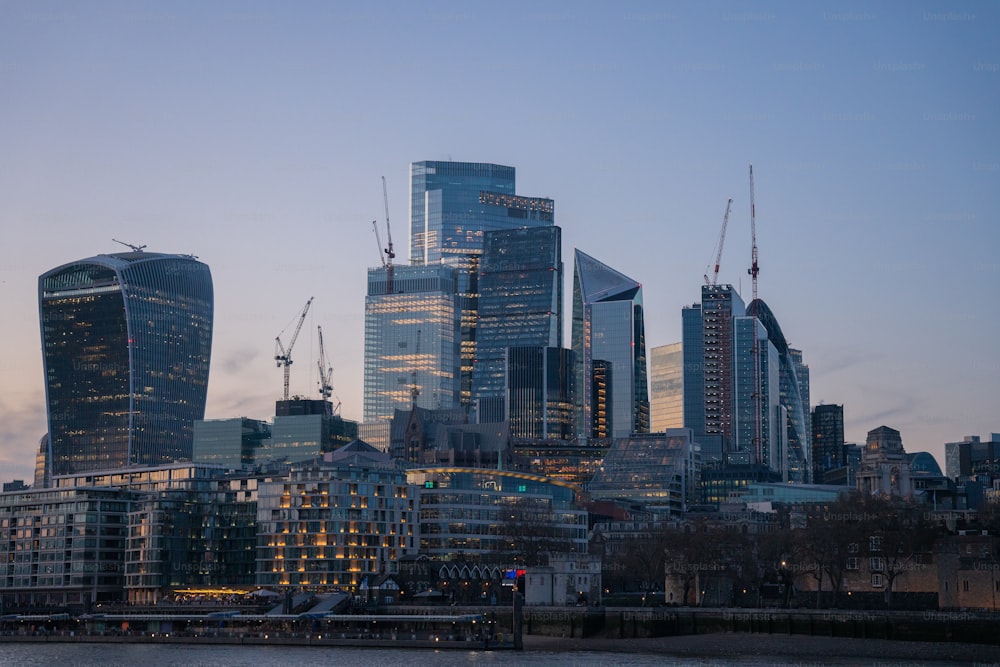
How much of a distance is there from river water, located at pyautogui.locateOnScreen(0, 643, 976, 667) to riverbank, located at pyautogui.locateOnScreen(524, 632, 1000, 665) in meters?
2.79

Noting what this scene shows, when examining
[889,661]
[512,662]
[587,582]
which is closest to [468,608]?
[587,582]

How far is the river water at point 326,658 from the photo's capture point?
5733 inches

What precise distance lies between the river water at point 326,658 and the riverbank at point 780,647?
279 cm

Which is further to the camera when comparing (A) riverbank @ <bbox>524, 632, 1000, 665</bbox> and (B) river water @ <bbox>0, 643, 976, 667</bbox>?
(A) riverbank @ <bbox>524, 632, 1000, 665</bbox>

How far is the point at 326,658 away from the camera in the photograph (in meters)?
157

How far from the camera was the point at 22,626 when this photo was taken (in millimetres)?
198250

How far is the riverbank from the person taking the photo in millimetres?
146375

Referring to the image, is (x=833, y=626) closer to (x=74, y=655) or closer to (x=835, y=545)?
(x=835, y=545)

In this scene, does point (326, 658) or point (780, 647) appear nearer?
point (780, 647)

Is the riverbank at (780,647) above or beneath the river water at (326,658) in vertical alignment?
above

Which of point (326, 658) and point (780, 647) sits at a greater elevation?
point (780, 647)

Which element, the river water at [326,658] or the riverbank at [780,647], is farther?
the riverbank at [780,647]

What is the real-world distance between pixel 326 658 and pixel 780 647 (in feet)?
157

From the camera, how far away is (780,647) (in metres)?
154
